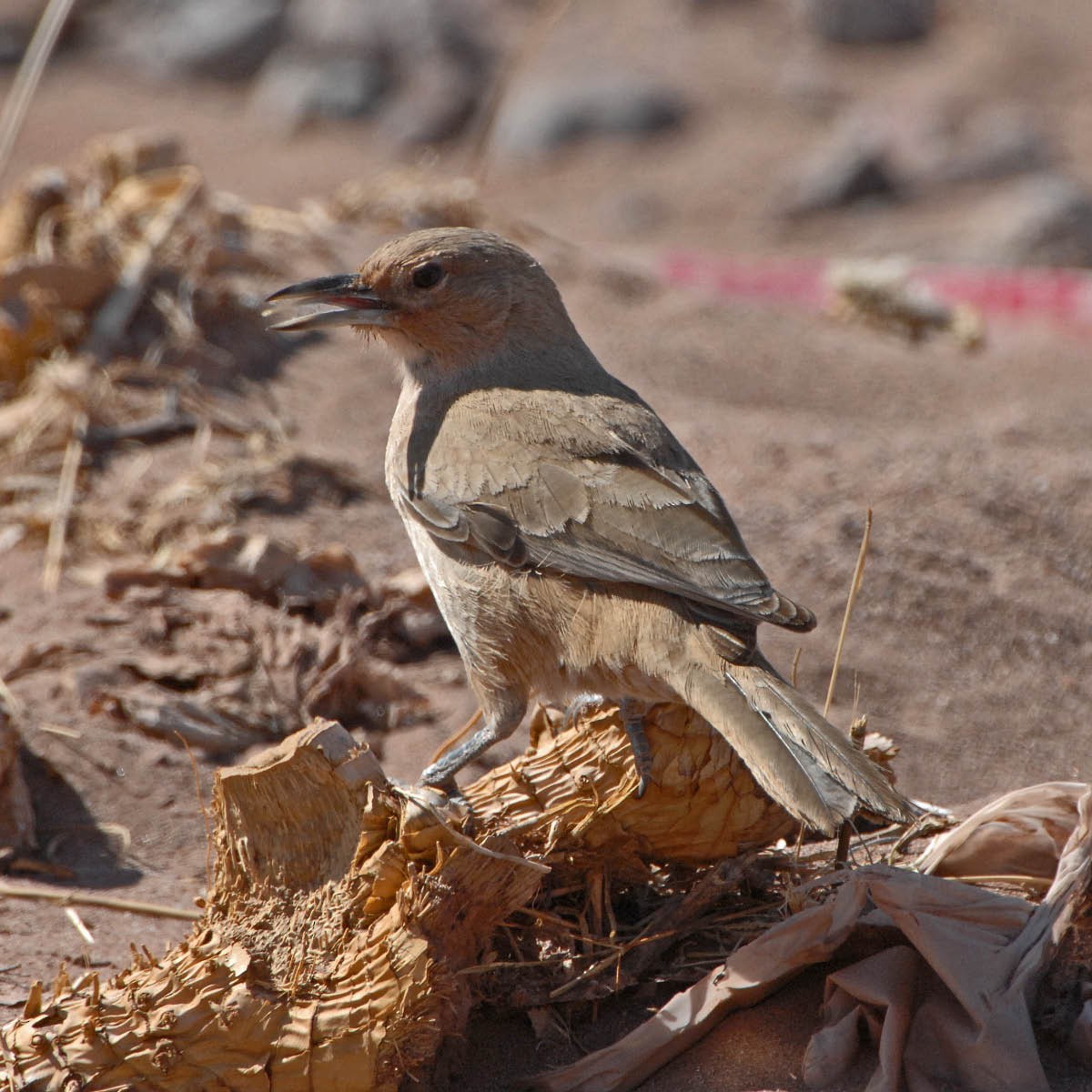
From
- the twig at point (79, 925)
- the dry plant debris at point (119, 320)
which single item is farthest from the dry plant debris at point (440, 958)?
the dry plant debris at point (119, 320)

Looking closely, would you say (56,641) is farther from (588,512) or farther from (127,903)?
(588,512)

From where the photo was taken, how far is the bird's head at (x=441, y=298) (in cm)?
Answer: 387

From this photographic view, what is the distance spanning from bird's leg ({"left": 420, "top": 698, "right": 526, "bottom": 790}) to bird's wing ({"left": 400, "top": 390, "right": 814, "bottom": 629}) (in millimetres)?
326

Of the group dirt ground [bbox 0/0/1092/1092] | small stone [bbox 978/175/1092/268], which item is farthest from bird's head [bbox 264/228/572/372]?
small stone [bbox 978/175/1092/268]

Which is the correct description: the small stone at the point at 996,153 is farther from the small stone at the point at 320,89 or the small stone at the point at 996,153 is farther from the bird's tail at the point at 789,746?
the bird's tail at the point at 789,746

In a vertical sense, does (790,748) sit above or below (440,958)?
above

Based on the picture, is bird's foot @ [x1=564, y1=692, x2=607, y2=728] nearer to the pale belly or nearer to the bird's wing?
the pale belly

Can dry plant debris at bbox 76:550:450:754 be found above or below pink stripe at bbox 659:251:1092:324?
above

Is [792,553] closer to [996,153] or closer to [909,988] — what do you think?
[909,988]

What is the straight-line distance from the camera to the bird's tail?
2598 mm

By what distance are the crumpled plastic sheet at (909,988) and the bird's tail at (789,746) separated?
0.78 feet

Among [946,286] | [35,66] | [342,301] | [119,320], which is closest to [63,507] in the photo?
[119,320]

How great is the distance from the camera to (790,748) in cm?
273

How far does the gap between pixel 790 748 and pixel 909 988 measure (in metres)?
0.49
